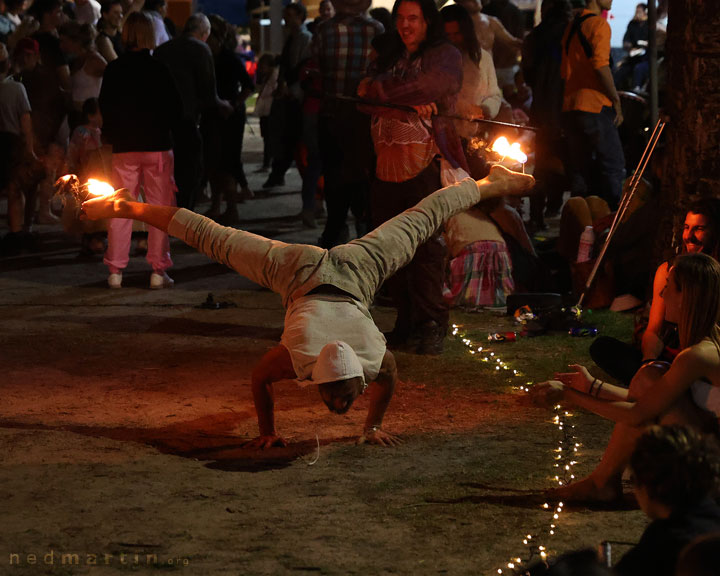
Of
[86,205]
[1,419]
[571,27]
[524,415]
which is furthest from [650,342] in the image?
[571,27]

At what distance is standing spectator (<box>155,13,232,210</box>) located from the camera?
34.3ft

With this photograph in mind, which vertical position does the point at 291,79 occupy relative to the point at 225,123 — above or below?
above

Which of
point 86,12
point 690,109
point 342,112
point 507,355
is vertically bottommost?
point 507,355

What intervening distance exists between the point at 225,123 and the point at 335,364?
7708mm

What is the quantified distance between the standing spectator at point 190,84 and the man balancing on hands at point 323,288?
4.76 metres

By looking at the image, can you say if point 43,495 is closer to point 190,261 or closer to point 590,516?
point 590,516

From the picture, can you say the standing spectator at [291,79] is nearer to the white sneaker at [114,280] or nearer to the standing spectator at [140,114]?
the standing spectator at [140,114]

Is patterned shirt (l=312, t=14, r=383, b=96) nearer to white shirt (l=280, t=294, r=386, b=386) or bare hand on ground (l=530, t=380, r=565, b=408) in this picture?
white shirt (l=280, t=294, r=386, b=386)

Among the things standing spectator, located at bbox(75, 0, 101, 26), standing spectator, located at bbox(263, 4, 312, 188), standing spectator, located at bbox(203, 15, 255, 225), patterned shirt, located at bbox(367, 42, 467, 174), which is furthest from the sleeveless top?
standing spectator, located at bbox(75, 0, 101, 26)

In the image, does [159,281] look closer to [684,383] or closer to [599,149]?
[599,149]

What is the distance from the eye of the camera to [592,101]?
10.3 meters

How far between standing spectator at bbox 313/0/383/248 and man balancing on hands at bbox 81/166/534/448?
3.55 meters

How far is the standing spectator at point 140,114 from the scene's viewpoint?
889cm

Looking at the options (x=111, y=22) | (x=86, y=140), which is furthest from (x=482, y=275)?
(x=111, y=22)
